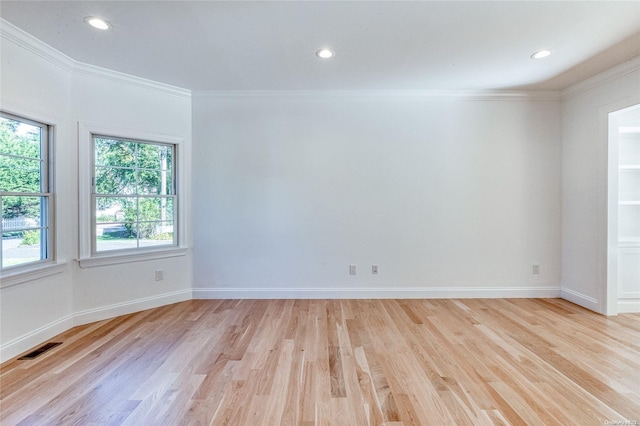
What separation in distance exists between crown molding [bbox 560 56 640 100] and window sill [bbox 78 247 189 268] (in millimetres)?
5269

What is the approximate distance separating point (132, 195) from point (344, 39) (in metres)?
2.88

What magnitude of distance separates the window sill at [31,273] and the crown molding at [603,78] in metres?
5.97

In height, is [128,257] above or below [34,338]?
above

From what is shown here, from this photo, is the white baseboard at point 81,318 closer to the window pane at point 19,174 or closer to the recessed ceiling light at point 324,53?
the window pane at point 19,174

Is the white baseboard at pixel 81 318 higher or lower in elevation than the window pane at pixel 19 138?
lower

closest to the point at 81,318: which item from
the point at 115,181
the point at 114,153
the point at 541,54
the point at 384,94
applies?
the point at 115,181

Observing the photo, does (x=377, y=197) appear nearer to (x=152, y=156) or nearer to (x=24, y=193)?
(x=152, y=156)

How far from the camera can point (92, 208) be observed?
3078 millimetres

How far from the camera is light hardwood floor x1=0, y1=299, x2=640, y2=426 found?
167 centimetres

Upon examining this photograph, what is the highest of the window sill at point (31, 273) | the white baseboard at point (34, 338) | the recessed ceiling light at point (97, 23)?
the recessed ceiling light at point (97, 23)

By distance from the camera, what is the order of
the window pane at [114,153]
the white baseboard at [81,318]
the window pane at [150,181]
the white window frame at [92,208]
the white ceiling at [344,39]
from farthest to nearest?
the window pane at [150,181] < the window pane at [114,153] < the white window frame at [92,208] < the white baseboard at [81,318] < the white ceiling at [344,39]

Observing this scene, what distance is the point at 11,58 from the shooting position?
232 centimetres

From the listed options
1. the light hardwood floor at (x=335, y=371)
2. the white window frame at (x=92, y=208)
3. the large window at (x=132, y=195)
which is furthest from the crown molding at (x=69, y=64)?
the light hardwood floor at (x=335, y=371)

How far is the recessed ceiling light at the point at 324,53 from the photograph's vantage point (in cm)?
264
